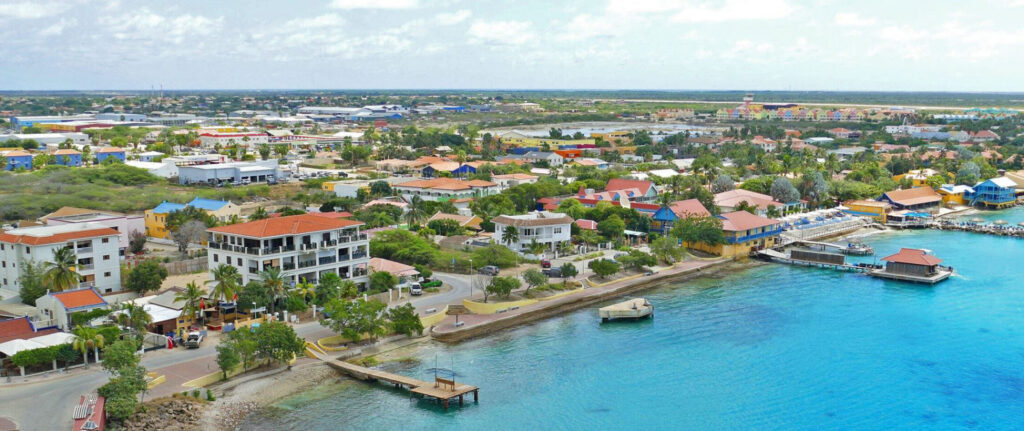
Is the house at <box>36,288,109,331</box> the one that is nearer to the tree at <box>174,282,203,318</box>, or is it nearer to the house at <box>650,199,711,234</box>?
the tree at <box>174,282,203,318</box>

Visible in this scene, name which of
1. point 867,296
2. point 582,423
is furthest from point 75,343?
point 867,296

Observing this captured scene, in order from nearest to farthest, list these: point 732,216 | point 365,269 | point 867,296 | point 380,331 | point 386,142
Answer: point 380,331, point 365,269, point 867,296, point 732,216, point 386,142

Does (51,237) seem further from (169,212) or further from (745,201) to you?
(745,201)

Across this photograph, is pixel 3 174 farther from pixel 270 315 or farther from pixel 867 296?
pixel 867 296

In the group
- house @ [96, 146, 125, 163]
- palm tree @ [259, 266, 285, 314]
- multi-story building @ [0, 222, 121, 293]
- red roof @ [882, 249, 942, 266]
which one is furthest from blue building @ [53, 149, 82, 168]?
red roof @ [882, 249, 942, 266]

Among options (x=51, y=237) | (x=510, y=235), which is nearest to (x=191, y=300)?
(x=51, y=237)

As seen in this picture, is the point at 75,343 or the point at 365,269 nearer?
the point at 75,343
